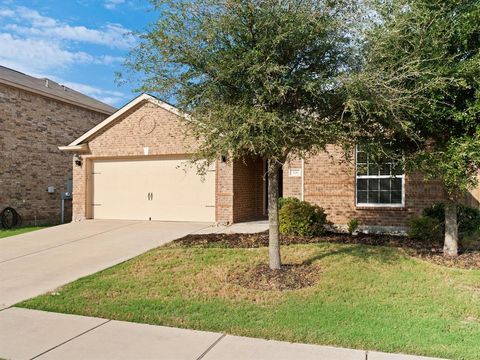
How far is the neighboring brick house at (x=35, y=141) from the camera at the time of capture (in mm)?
16297

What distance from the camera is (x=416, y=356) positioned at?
13.8ft

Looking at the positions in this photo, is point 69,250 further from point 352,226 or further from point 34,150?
point 34,150

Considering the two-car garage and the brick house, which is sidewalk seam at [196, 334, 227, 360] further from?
the two-car garage

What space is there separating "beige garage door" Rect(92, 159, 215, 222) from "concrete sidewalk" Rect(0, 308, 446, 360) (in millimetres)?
8793

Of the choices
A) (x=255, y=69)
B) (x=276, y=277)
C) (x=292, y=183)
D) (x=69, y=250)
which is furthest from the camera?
(x=292, y=183)

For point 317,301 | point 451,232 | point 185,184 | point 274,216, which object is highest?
point 185,184

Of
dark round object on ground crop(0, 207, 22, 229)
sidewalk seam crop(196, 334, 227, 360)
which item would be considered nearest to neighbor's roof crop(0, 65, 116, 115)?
dark round object on ground crop(0, 207, 22, 229)

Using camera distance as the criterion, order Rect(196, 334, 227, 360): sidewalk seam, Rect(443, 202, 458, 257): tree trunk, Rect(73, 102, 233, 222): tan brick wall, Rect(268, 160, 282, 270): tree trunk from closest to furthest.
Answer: Rect(196, 334, 227, 360): sidewalk seam
Rect(268, 160, 282, 270): tree trunk
Rect(443, 202, 458, 257): tree trunk
Rect(73, 102, 233, 222): tan brick wall

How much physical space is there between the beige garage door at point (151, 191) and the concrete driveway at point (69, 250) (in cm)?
66

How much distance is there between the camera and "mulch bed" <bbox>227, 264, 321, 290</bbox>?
6.63m

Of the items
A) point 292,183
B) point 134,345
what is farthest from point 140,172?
point 134,345

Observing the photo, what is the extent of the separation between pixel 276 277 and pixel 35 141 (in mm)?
14412

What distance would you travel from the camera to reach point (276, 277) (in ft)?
22.7

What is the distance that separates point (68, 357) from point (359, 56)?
5.66 metres
